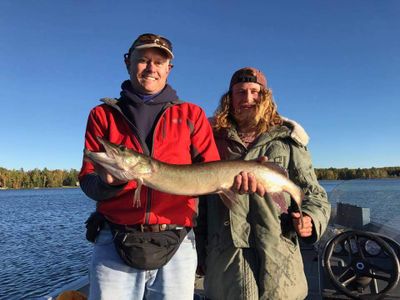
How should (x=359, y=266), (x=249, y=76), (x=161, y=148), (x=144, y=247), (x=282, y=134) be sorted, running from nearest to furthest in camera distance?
(x=144, y=247) → (x=161, y=148) → (x=282, y=134) → (x=249, y=76) → (x=359, y=266)

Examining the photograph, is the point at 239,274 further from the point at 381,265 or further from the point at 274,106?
the point at 381,265

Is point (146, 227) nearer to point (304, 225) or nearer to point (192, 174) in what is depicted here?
point (192, 174)

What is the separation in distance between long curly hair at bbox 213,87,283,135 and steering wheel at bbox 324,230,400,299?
1.69 m

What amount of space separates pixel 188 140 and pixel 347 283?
2571mm

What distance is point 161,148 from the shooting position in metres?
3.09

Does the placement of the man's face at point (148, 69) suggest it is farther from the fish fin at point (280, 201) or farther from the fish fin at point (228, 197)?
the fish fin at point (280, 201)

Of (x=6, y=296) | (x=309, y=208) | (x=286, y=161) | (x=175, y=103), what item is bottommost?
(x=6, y=296)

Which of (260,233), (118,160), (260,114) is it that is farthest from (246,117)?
(118,160)

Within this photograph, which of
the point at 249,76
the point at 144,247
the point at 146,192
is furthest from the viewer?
the point at 249,76

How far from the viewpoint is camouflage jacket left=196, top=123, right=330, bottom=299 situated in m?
3.25

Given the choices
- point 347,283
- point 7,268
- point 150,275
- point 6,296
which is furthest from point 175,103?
point 7,268

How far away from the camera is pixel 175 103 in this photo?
3174 millimetres

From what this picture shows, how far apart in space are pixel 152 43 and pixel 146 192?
122cm

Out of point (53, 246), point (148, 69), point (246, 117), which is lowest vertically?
point (53, 246)
